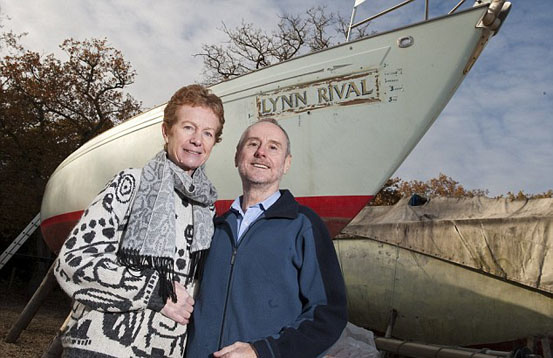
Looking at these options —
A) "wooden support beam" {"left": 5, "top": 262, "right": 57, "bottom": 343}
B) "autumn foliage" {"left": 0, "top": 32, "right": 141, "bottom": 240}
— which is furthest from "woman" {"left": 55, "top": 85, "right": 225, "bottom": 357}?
"autumn foliage" {"left": 0, "top": 32, "right": 141, "bottom": 240}

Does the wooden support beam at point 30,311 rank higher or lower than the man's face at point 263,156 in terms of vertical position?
lower

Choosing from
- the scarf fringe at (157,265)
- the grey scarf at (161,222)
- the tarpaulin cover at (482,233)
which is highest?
the grey scarf at (161,222)

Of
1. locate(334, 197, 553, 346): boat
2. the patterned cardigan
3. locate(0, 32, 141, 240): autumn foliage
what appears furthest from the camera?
locate(0, 32, 141, 240): autumn foliage

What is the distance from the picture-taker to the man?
139 cm

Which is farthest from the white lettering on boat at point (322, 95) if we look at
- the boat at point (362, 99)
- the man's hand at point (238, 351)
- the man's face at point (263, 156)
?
the man's hand at point (238, 351)

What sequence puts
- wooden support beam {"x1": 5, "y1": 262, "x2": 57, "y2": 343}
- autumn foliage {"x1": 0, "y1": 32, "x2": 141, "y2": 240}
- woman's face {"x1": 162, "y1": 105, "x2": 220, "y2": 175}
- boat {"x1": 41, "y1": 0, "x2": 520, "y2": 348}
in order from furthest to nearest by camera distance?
1. autumn foliage {"x1": 0, "y1": 32, "x2": 141, "y2": 240}
2. wooden support beam {"x1": 5, "y1": 262, "x2": 57, "y2": 343}
3. boat {"x1": 41, "y1": 0, "x2": 520, "y2": 348}
4. woman's face {"x1": 162, "y1": 105, "x2": 220, "y2": 175}

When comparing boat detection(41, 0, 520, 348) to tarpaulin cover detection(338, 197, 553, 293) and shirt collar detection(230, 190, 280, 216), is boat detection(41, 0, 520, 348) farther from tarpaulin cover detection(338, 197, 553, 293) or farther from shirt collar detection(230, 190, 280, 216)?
shirt collar detection(230, 190, 280, 216)

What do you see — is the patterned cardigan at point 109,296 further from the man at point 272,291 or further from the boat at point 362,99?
the boat at point 362,99

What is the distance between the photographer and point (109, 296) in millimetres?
1526

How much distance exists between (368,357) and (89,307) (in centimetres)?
389

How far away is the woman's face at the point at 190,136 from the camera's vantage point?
1.82 meters

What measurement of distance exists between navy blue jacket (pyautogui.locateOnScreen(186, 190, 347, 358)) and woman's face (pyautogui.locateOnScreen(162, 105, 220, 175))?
437 millimetres

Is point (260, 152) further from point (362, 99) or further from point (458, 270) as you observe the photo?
point (458, 270)

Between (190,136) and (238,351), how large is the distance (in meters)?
0.86
